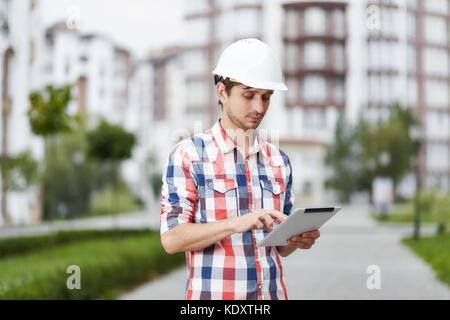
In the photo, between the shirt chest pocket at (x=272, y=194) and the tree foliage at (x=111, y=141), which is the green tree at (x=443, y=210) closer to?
the tree foliage at (x=111, y=141)

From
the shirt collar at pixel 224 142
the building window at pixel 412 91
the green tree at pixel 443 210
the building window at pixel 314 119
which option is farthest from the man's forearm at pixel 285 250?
the building window at pixel 412 91

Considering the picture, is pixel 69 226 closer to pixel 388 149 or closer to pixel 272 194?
pixel 272 194

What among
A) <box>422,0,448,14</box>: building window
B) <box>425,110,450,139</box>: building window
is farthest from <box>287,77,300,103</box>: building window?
<box>422,0,448,14</box>: building window

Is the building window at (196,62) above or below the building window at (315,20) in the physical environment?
below

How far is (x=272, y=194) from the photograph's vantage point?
246 cm

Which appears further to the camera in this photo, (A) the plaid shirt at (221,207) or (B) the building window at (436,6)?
(B) the building window at (436,6)

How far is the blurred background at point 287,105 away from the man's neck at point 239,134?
704 inches

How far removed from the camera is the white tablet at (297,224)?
7.02ft

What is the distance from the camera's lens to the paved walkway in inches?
344

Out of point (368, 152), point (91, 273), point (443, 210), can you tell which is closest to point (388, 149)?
point (368, 152)

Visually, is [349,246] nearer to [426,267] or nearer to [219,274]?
[426,267]

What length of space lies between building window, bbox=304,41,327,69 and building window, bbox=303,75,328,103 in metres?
1.18

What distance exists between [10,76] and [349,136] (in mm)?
34786

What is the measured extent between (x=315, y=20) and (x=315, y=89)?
5726 millimetres
